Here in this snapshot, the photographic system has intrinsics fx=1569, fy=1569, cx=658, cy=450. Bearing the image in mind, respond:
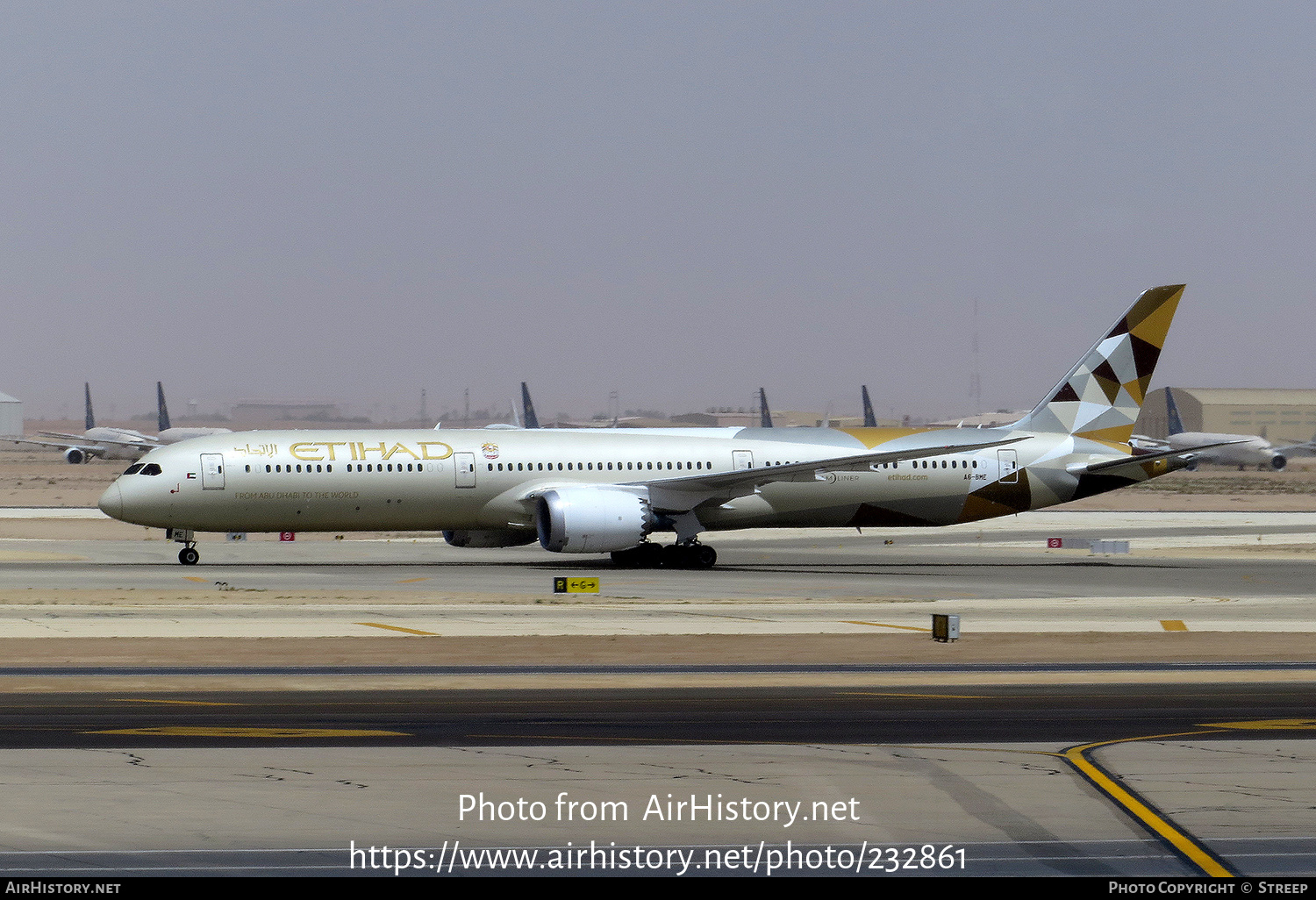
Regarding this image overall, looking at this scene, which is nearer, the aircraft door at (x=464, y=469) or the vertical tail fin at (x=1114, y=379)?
the aircraft door at (x=464, y=469)

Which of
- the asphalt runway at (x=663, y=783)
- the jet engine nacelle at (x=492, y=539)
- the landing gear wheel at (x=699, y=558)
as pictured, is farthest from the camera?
the jet engine nacelle at (x=492, y=539)

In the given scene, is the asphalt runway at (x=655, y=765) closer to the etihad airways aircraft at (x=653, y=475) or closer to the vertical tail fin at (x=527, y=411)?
the etihad airways aircraft at (x=653, y=475)

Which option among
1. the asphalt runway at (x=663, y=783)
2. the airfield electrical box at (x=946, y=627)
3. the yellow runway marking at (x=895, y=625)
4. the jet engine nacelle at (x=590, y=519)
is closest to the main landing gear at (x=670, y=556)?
the jet engine nacelle at (x=590, y=519)

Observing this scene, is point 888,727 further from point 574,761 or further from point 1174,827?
point 1174,827

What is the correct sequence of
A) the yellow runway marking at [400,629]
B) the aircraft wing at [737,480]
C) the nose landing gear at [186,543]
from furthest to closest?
the aircraft wing at [737,480] < the nose landing gear at [186,543] < the yellow runway marking at [400,629]

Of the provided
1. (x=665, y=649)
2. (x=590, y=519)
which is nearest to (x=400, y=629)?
(x=665, y=649)

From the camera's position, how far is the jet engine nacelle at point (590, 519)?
144 feet

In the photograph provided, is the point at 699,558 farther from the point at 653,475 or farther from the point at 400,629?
the point at 400,629

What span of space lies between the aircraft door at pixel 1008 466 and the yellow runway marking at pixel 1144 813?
3428cm

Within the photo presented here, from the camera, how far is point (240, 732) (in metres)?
17.5

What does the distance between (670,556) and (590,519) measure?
4.08 m

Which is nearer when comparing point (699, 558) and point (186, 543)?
point (699, 558)

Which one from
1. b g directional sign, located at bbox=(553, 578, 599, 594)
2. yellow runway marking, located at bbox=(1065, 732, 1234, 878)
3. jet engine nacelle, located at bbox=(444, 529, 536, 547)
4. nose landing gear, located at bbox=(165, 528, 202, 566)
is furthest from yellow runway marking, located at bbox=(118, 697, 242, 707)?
jet engine nacelle, located at bbox=(444, 529, 536, 547)

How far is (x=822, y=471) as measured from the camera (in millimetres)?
47781
